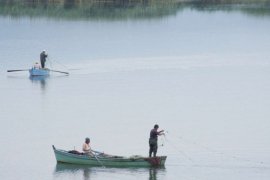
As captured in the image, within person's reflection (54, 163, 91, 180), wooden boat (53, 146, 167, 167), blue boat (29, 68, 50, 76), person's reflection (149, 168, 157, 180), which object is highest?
wooden boat (53, 146, 167, 167)

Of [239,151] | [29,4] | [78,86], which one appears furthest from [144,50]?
→ [239,151]

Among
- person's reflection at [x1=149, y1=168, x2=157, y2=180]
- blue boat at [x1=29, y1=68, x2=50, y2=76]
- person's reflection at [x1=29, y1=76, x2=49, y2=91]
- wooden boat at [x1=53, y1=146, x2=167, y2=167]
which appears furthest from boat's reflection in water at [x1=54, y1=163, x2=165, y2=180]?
blue boat at [x1=29, y1=68, x2=50, y2=76]

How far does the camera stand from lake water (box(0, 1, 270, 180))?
35.3 m

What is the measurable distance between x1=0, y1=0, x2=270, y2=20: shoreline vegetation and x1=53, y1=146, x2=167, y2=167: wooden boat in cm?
4897

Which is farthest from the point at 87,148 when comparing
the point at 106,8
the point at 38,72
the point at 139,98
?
the point at 106,8

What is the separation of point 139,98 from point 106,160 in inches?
512

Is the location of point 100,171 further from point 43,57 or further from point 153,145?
point 43,57

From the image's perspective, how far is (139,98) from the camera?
47469mm

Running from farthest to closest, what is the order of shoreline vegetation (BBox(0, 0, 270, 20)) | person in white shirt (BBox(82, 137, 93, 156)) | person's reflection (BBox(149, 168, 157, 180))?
shoreline vegetation (BBox(0, 0, 270, 20))
person in white shirt (BBox(82, 137, 93, 156))
person's reflection (BBox(149, 168, 157, 180))

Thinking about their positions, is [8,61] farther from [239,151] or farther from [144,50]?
[239,151]

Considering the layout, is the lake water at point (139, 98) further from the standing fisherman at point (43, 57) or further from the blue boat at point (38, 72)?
the standing fisherman at point (43, 57)

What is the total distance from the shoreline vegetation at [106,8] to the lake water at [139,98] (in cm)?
100

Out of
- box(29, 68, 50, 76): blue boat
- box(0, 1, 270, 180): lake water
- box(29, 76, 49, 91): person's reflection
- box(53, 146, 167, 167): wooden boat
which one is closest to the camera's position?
box(53, 146, 167, 167): wooden boat

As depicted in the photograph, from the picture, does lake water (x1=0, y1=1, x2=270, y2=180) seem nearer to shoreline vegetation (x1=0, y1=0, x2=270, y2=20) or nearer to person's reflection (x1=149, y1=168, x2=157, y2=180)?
person's reflection (x1=149, y1=168, x2=157, y2=180)
